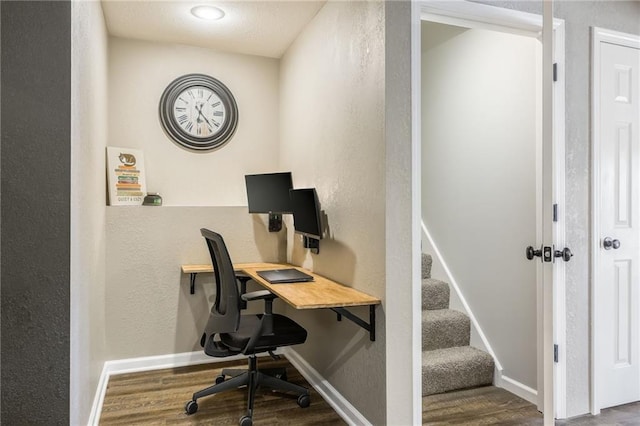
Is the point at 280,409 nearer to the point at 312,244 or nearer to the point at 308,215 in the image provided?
the point at 312,244

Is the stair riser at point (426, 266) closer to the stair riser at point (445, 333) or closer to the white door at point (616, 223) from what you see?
the stair riser at point (445, 333)

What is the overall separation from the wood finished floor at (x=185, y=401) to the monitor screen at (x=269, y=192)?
1243mm

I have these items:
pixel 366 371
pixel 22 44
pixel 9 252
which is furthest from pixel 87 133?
pixel 366 371

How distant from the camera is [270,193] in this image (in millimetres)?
3266

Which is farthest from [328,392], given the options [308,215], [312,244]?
[308,215]

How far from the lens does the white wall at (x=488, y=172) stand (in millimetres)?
2686

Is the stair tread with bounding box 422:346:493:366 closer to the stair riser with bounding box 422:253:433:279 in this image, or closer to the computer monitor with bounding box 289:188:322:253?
the stair riser with bounding box 422:253:433:279

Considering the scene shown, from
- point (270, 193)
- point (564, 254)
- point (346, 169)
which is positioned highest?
point (346, 169)

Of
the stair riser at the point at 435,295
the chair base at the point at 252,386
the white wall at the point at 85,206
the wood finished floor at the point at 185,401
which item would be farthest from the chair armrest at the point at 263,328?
the stair riser at the point at 435,295

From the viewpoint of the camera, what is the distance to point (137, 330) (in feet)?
10.5

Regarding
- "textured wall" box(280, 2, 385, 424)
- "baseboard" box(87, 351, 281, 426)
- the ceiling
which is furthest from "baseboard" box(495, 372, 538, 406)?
the ceiling

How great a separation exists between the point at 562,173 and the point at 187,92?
2.87m

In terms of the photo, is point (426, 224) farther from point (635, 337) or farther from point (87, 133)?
point (87, 133)

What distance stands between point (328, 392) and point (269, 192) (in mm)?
1493
